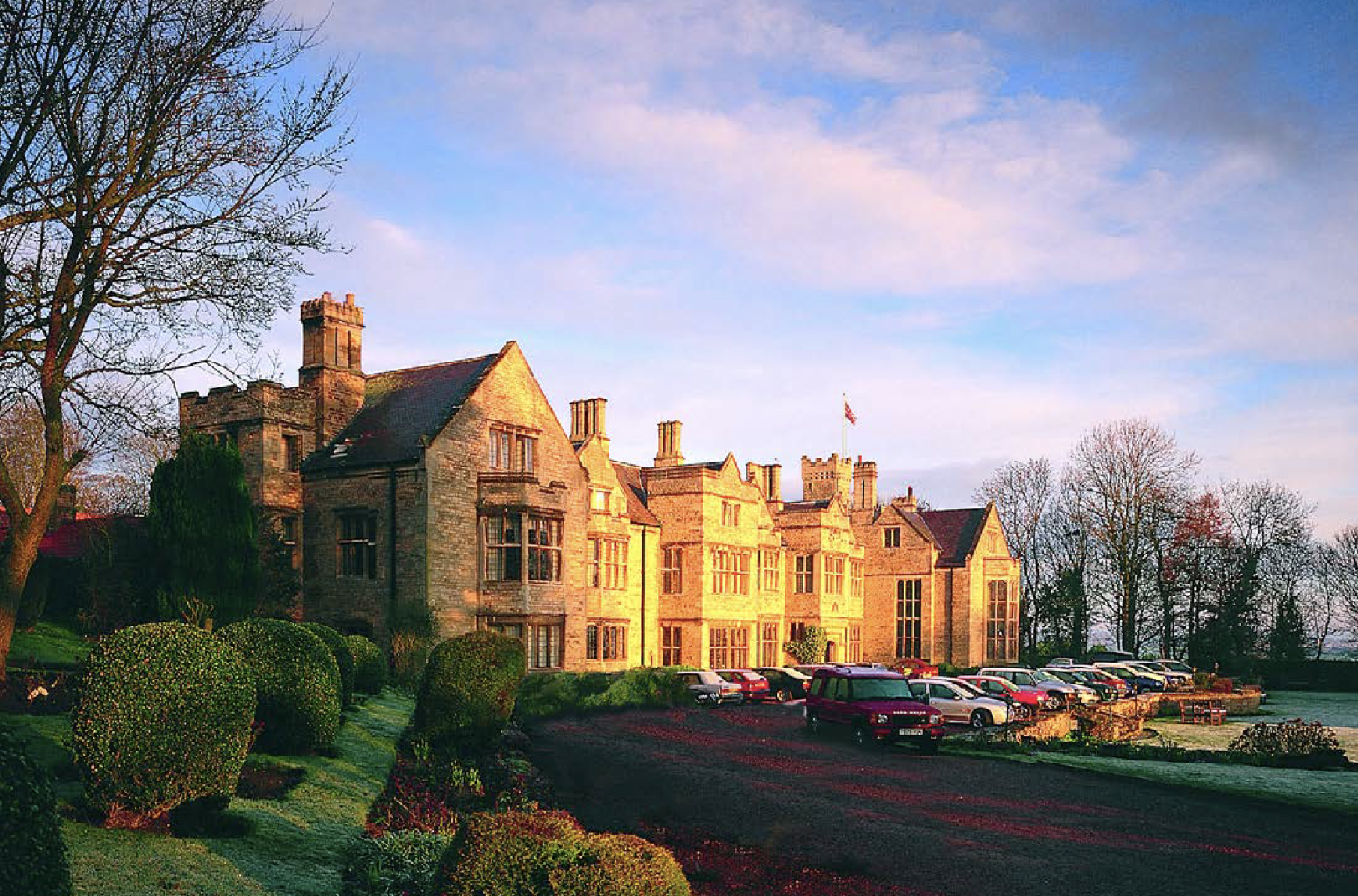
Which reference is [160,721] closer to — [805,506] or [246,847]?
[246,847]

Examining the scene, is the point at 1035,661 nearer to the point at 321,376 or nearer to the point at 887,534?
the point at 887,534

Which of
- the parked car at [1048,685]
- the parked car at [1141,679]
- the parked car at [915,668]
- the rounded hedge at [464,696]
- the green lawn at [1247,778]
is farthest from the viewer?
the parked car at [915,668]

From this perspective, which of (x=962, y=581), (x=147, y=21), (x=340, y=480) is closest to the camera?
(x=147, y=21)

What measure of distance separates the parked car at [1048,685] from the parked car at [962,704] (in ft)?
18.8

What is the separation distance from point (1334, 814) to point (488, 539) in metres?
26.7

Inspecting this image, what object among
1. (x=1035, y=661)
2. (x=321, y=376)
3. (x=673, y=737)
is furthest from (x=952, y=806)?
(x=1035, y=661)

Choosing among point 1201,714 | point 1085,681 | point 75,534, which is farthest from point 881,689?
point 75,534

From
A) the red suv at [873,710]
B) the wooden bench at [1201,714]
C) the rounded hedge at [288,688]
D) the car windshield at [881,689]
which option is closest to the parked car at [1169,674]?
the wooden bench at [1201,714]

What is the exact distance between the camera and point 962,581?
6488cm

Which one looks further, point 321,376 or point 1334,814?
point 321,376

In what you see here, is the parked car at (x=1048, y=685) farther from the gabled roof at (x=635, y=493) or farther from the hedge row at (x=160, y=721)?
the hedge row at (x=160, y=721)

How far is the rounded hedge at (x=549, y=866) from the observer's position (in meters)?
8.05

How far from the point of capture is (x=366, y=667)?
28094 mm

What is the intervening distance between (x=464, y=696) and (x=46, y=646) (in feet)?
41.1
